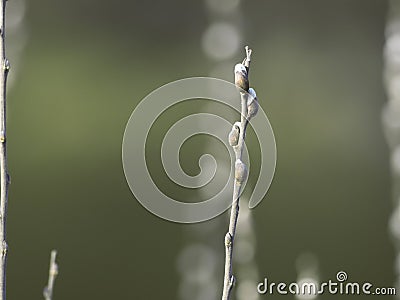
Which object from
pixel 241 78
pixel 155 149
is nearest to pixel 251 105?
pixel 241 78

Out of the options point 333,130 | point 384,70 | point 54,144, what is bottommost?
point 54,144

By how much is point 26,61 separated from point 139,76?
310mm

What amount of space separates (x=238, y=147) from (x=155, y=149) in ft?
4.51

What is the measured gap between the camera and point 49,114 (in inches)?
72.6

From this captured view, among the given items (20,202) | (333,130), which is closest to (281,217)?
(333,130)

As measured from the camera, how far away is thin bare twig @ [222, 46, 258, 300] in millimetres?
324

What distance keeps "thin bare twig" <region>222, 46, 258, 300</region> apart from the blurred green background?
1.25 meters

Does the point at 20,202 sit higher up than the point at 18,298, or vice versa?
the point at 20,202

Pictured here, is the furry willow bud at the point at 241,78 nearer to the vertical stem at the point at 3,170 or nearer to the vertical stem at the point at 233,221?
the vertical stem at the point at 233,221

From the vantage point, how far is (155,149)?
1.70 metres

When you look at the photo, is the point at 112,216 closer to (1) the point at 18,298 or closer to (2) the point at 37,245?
(2) the point at 37,245

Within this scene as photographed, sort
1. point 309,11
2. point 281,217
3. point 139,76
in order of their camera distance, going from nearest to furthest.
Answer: point 281,217, point 139,76, point 309,11

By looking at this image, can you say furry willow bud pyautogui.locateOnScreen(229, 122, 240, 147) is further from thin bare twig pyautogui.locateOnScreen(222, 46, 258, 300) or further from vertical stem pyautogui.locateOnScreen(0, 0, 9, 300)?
vertical stem pyautogui.locateOnScreen(0, 0, 9, 300)

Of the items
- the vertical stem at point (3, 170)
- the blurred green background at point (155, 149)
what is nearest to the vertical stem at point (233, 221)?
the vertical stem at point (3, 170)
